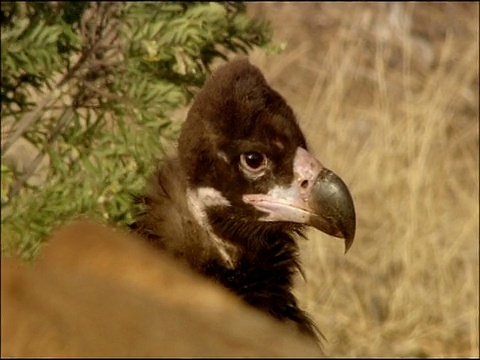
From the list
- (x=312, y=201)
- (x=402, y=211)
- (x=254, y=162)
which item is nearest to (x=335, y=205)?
(x=312, y=201)

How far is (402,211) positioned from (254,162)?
565cm

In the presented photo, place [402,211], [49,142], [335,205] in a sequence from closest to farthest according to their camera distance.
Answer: [335,205] < [49,142] < [402,211]

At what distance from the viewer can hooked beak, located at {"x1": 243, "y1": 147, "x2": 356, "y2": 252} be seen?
11.0ft

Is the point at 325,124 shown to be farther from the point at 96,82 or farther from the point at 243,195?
the point at 243,195

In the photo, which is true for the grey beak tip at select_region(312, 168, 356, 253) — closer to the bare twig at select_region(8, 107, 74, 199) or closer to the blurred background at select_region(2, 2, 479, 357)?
the blurred background at select_region(2, 2, 479, 357)

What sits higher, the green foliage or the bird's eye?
the bird's eye

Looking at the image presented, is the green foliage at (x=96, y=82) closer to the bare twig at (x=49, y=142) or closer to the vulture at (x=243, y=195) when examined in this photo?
the bare twig at (x=49, y=142)

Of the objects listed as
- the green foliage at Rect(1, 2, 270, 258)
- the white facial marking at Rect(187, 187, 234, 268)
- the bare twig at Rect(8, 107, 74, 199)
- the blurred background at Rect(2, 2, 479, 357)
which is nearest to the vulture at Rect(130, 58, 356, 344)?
the white facial marking at Rect(187, 187, 234, 268)

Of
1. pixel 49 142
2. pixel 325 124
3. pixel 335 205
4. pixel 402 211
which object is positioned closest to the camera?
pixel 335 205

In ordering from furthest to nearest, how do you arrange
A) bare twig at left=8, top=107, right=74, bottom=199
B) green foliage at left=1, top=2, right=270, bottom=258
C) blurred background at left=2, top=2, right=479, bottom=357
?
bare twig at left=8, top=107, right=74, bottom=199, blurred background at left=2, top=2, right=479, bottom=357, green foliage at left=1, top=2, right=270, bottom=258

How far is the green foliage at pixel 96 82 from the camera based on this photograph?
4449mm

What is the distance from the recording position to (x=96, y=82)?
194 inches

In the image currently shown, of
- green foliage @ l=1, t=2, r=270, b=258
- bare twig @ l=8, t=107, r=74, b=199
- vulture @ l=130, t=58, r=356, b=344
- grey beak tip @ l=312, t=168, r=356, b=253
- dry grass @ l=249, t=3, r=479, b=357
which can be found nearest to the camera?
vulture @ l=130, t=58, r=356, b=344

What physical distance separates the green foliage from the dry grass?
9.97ft
